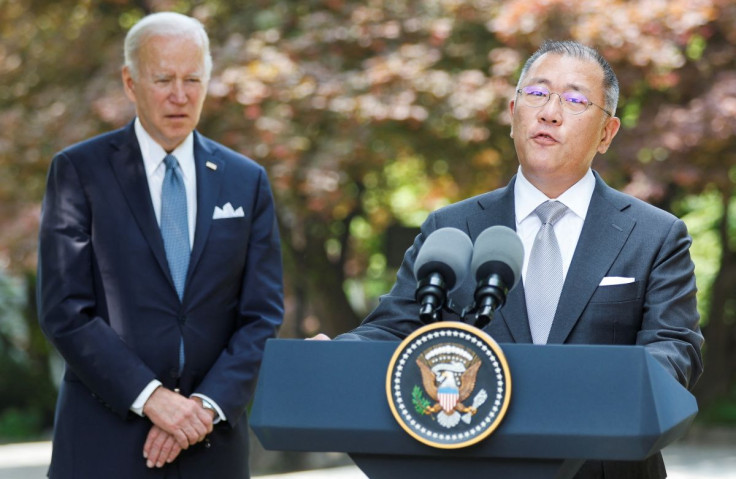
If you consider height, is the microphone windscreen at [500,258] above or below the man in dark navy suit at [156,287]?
above

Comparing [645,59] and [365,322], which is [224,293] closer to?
[365,322]

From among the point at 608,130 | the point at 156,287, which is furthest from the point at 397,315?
the point at 156,287

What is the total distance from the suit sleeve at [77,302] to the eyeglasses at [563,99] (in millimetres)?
1593

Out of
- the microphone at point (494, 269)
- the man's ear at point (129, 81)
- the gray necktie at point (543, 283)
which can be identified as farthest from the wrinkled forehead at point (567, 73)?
the man's ear at point (129, 81)

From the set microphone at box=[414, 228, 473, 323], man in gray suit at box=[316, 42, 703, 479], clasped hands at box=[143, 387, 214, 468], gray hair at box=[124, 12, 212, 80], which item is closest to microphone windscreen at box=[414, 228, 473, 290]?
microphone at box=[414, 228, 473, 323]

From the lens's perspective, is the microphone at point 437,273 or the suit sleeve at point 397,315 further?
the suit sleeve at point 397,315

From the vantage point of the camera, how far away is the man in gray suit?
2855mm

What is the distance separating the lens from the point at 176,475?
389cm

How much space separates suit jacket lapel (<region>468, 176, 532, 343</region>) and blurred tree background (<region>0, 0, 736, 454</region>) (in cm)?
570

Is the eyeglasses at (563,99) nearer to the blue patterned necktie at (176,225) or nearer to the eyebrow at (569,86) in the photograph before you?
the eyebrow at (569,86)

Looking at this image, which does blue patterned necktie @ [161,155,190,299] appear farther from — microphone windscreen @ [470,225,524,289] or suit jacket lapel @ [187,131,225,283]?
microphone windscreen @ [470,225,524,289]

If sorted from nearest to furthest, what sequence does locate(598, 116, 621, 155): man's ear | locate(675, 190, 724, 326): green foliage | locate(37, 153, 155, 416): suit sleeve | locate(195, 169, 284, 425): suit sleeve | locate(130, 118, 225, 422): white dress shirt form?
locate(598, 116, 621, 155): man's ear < locate(37, 153, 155, 416): suit sleeve < locate(195, 169, 284, 425): suit sleeve < locate(130, 118, 225, 422): white dress shirt < locate(675, 190, 724, 326): green foliage

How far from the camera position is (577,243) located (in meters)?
2.96

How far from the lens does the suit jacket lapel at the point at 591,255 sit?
2.86 meters
